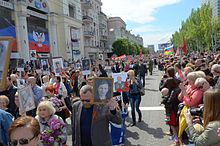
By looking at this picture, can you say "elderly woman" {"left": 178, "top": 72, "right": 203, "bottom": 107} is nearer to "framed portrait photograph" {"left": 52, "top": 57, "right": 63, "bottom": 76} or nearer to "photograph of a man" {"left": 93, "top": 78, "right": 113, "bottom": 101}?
"photograph of a man" {"left": 93, "top": 78, "right": 113, "bottom": 101}

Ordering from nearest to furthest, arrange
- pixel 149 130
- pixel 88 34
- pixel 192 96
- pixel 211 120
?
1. pixel 211 120
2. pixel 192 96
3. pixel 149 130
4. pixel 88 34

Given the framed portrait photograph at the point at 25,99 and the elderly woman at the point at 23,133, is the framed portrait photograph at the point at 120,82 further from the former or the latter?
the elderly woman at the point at 23,133

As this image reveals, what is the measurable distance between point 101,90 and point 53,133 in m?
1.04

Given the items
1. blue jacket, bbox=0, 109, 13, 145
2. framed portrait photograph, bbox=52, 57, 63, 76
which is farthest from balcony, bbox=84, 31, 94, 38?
blue jacket, bbox=0, 109, 13, 145

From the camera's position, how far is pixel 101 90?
3760mm

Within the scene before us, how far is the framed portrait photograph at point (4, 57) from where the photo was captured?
3.11 metres

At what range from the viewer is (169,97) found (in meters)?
6.34

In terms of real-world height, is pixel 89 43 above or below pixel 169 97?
above

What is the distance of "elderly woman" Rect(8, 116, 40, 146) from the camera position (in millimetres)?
2250

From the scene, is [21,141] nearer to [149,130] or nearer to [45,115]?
[45,115]

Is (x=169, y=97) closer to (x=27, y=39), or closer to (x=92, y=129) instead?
(x=92, y=129)

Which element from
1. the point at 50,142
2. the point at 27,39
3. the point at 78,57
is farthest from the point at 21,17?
the point at 50,142

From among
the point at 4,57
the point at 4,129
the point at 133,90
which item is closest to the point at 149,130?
the point at 133,90

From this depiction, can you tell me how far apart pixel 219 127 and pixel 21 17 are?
33.0m
